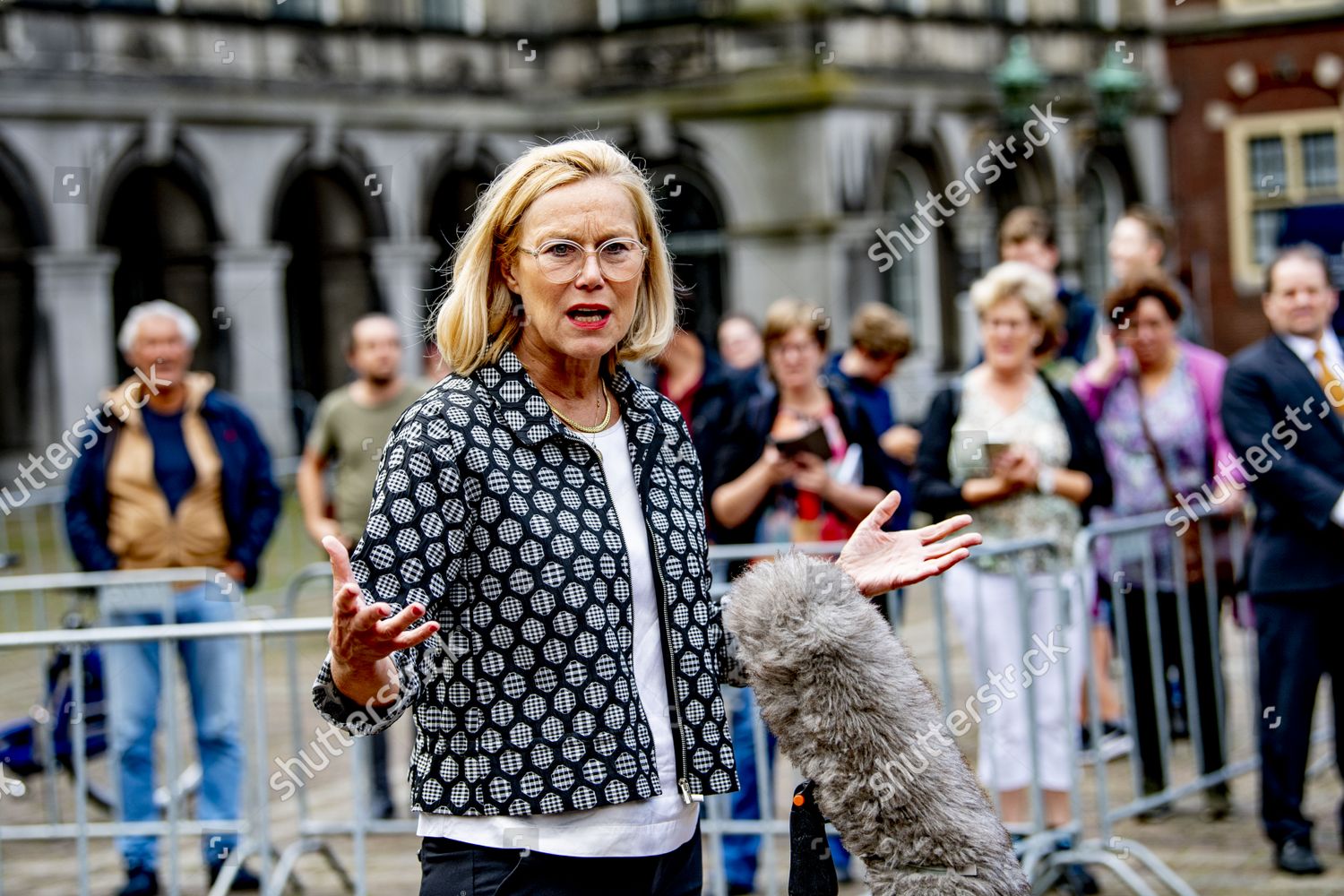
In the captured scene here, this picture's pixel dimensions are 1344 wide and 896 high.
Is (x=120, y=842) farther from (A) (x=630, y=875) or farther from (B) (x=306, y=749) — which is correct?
(A) (x=630, y=875)

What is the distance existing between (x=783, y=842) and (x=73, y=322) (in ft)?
46.4

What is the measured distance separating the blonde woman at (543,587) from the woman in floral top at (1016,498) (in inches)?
133

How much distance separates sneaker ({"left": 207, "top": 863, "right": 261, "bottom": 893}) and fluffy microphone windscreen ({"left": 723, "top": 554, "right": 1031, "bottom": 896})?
14.9 feet

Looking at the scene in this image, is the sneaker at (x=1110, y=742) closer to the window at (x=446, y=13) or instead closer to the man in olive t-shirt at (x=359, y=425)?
the man in olive t-shirt at (x=359, y=425)

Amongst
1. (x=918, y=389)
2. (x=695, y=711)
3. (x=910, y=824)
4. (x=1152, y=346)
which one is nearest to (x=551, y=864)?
(x=695, y=711)

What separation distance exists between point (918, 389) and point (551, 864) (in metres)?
22.2

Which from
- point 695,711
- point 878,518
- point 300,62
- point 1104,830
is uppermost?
point 300,62

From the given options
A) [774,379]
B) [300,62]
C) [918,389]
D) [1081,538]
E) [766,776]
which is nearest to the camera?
[766,776]

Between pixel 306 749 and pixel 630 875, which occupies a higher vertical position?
pixel 630 875

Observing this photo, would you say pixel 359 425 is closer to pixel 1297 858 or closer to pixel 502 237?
pixel 1297 858

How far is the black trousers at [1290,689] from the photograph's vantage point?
22.3 feet

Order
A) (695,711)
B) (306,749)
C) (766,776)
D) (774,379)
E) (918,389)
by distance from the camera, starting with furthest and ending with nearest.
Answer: (918,389)
(306,749)
(774,379)
(766,776)
(695,711)

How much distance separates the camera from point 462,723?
3.08 m

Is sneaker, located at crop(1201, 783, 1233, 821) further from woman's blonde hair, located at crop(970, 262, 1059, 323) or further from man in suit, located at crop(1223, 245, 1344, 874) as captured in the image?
woman's blonde hair, located at crop(970, 262, 1059, 323)
